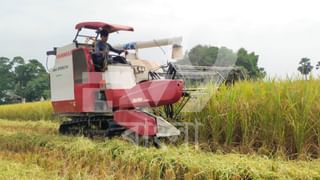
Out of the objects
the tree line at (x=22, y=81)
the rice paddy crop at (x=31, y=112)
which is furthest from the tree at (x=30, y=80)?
the rice paddy crop at (x=31, y=112)

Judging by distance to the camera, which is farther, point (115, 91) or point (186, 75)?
point (115, 91)

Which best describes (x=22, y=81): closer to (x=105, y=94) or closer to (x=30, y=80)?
(x=30, y=80)

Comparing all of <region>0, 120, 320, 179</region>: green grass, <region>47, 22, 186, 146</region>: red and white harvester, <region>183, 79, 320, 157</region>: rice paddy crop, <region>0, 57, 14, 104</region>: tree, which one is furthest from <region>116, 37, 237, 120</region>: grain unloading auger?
<region>0, 57, 14, 104</region>: tree

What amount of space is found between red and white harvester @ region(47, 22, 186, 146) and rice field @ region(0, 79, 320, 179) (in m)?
0.53

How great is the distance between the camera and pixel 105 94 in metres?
7.55

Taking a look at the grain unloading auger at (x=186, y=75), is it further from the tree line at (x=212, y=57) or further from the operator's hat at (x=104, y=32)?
the operator's hat at (x=104, y=32)

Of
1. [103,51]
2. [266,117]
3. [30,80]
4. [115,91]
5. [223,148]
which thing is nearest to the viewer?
[266,117]

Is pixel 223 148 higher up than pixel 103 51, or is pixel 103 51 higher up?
pixel 103 51

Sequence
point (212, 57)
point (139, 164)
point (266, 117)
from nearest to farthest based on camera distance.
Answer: point (139, 164) < point (266, 117) < point (212, 57)

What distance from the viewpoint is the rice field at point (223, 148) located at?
4555 mm

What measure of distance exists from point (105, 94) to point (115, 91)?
0.20 m

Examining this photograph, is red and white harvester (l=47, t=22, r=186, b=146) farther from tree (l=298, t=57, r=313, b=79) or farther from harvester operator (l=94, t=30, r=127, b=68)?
tree (l=298, t=57, r=313, b=79)

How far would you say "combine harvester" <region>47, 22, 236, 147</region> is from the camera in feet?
20.8

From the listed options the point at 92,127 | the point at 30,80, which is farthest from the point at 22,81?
the point at 92,127
